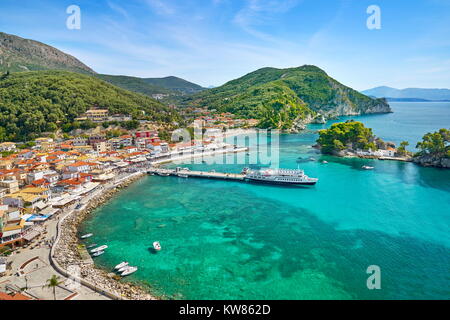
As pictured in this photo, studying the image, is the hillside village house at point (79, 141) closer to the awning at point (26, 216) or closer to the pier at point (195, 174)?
the pier at point (195, 174)

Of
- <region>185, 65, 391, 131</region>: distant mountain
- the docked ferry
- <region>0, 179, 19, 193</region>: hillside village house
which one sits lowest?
the docked ferry

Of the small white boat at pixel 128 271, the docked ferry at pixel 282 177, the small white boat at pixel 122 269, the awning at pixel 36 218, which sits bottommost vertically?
the small white boat at pixel 128 271

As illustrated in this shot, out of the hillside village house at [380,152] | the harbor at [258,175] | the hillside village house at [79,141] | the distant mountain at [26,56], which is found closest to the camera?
the harbor at [258,175]

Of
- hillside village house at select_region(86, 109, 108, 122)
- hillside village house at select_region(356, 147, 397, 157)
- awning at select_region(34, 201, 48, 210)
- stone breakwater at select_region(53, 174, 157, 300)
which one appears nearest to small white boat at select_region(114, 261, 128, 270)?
stone breakwater at select_region(53, 174, 157, 300)

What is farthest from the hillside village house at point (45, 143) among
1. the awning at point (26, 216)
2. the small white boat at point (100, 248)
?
the small white boat at point (100, 248)

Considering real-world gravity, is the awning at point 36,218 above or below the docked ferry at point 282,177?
below

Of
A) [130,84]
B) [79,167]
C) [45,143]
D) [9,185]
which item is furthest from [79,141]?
[130,84]

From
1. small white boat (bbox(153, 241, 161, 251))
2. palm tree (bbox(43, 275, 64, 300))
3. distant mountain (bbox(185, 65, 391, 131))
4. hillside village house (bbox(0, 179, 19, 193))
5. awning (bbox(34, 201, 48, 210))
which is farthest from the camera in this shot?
distant mountain (bbox(185, 65, 391, 131))

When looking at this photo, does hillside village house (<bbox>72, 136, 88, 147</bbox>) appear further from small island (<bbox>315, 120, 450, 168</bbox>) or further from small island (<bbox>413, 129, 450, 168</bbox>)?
small island (<bbox>413, 129, 450, 168</bbox>)
